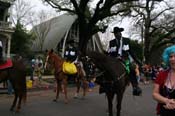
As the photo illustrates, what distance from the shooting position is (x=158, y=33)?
51.3 meters

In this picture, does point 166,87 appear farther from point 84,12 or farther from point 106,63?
point 84,12

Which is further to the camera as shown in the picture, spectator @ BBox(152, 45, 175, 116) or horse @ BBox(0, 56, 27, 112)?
horse @ BBox(0, 56, 27, 112)

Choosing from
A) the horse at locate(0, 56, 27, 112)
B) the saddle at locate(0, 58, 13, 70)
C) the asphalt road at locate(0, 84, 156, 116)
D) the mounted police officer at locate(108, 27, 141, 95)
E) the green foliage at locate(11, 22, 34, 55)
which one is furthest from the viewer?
the green foliage at locate(11, 22, 34, 55)

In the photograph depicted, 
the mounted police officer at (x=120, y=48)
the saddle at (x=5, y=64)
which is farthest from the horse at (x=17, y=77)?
the mounted police officer at (x=120, y=48)

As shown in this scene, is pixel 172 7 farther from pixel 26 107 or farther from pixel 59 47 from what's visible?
pixel 26 107

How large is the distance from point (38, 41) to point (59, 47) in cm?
522

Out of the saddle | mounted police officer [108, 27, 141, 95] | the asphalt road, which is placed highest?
mounted police officer [108, 27, 141, 95]

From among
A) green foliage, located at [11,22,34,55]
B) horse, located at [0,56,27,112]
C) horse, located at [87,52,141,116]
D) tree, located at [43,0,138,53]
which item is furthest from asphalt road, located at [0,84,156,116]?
green foliage, located at [11,22,34,55]

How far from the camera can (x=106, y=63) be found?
30.9ft

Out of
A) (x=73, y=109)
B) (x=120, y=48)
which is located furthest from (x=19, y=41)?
(x=120, y=48)

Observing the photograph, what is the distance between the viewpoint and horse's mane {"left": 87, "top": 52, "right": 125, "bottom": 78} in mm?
9391

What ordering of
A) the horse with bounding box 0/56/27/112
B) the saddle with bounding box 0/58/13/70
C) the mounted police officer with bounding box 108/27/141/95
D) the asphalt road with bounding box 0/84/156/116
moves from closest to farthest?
the mounted police officer with bounding box 108/27/141/95 < the saddle with bounding box 0/58/13/70 < the asphalt road with bounding box 0/84/156/116 < the horse with bounding box 0/56/27/112

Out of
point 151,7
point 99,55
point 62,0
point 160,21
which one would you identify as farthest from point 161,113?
point 160,21

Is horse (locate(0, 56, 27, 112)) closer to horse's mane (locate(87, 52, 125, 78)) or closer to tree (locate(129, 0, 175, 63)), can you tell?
horse's mane (locate(87, 52, 125, 78))
